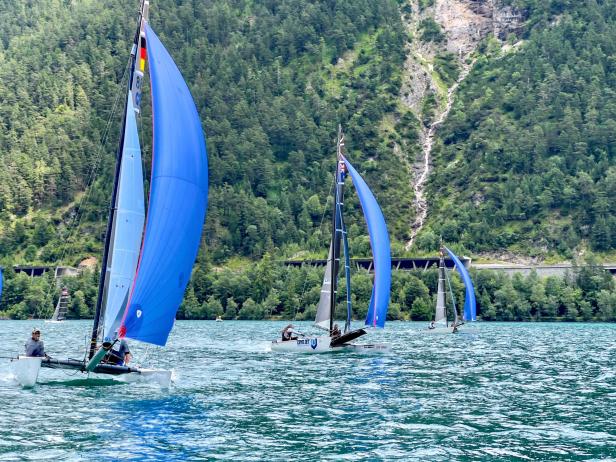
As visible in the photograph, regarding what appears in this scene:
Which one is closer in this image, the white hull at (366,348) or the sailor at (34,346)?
the sailor at (34,346)

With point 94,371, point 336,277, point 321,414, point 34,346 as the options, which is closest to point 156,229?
point 94,371

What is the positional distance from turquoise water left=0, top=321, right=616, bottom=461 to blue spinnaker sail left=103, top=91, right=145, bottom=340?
434cm

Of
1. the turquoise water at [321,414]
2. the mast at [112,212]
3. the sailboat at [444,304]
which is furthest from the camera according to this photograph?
the sailboat at [444,304]

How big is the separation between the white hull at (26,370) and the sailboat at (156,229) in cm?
120

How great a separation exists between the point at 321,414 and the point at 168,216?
452 inches

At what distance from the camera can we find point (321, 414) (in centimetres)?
4150

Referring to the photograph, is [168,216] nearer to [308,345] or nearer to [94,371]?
[94,371]

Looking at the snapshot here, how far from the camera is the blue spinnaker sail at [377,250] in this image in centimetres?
8100

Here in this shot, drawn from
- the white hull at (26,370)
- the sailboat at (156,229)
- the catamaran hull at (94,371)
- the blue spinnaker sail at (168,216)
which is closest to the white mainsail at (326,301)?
the catamaran hull at (94,371)

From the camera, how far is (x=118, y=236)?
150 feet

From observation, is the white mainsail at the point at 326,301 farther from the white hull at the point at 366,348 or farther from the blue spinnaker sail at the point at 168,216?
the blue spinnaker sail at the point at 168,216

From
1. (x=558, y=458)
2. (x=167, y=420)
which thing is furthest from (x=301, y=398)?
(x=558, y=458)

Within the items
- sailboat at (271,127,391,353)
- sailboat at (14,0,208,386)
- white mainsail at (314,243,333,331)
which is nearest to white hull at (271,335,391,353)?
sailboat at (271,127,391,353)

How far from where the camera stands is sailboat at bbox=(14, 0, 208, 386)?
41.5 m
